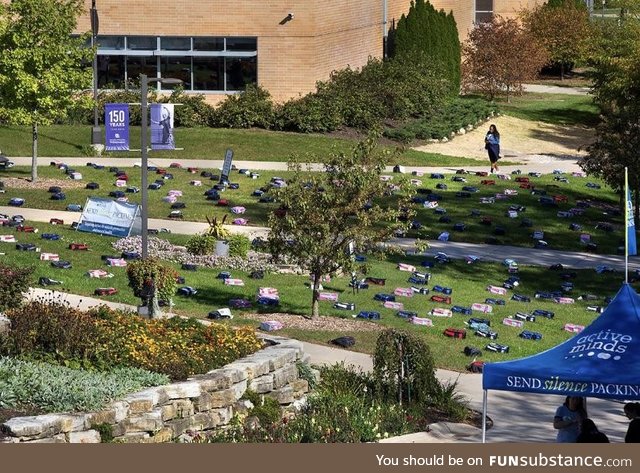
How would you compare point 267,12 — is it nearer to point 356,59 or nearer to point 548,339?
point 356,59

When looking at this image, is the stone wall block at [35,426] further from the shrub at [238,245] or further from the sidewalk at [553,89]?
the sidewalk at [553,89]

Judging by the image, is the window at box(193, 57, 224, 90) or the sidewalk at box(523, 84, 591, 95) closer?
the window at box(193, 57, 224, 90)

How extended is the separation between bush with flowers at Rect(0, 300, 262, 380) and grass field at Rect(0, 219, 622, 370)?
3379 mm

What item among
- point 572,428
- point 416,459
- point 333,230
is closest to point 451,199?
point 333,230

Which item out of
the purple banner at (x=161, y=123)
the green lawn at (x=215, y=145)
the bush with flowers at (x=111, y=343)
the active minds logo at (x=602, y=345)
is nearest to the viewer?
the active minds logo at (x=602, y=345)

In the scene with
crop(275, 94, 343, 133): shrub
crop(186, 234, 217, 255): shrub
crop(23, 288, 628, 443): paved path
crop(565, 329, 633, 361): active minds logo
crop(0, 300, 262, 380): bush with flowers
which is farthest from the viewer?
crop(275, 94, 343, 133): shrub

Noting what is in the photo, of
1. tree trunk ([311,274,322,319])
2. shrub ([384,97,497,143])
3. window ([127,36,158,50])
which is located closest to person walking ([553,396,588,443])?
tree trunk ([311,274,322,319])

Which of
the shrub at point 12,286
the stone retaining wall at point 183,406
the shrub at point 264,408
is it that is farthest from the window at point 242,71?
the shrub at point 264,408

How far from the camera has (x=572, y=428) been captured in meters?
14.1

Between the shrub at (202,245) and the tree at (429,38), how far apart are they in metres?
25.5

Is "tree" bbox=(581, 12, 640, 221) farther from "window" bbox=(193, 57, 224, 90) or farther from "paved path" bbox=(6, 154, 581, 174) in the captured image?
"window" bbox=(193, 57, 224, 90)

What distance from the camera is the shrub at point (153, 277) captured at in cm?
2117

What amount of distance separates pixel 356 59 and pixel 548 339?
2895 cm

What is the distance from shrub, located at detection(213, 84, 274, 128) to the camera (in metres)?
43.4
